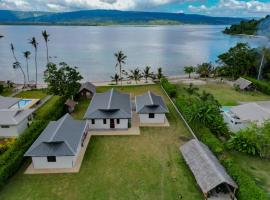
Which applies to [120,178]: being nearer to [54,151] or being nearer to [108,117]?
[54,151]

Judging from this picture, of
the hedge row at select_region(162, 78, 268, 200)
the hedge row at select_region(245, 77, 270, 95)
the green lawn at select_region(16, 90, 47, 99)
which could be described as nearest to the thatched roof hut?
the hedge row at select_region(162, 78, 268, 200)

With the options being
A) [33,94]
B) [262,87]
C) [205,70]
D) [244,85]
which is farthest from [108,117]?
[205,70]

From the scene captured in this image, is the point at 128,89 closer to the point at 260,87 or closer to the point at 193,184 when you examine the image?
the point at 260,87

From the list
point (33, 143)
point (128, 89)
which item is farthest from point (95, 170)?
point (128, 89)

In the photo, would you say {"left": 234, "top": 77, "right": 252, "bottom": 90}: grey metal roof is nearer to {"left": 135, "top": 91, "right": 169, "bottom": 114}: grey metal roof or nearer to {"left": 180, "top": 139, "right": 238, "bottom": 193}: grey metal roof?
{"left": 135, "top": 91, "right": 169, "bottom": 114}: grey metal roof

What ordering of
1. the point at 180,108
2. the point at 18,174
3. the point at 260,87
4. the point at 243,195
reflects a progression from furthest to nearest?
the point at 260,87
the point at 180,108
the point at 18,174
the point at 243,195

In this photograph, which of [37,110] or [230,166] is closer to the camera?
[230,166]
